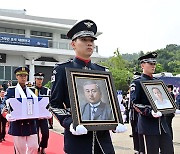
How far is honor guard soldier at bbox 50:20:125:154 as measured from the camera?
2.70 metres

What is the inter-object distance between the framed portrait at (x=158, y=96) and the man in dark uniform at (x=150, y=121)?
0.10 metres

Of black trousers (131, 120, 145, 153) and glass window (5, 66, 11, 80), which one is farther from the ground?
glass window (5, 66, 11, 80)

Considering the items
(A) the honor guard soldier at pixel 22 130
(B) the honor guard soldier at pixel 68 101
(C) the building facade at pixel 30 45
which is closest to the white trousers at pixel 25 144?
(A) the honor guard soldier at pixel 22 130

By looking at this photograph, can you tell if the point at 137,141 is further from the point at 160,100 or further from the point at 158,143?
the point at 160,100

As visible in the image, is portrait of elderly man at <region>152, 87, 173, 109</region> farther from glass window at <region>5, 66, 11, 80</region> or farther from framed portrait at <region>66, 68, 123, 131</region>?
glass window at <region>5, 66, 11, 80</region>

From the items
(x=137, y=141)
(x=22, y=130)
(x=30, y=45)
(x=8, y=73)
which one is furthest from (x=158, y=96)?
(x=8, y=73)

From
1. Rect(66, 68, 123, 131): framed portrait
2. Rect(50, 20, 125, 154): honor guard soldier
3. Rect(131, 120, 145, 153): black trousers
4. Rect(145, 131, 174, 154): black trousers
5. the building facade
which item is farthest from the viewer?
the building facade

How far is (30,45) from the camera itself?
28953 millimetres

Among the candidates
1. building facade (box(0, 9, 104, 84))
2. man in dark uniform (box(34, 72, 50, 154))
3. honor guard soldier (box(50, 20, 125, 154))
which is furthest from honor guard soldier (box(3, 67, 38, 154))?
building facade (box(0, 9, 104, 84))

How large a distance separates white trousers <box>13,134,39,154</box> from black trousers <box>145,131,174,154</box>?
174 centimetres

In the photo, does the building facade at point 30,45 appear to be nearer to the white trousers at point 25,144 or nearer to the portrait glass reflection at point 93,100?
the white trousers at point 25,144

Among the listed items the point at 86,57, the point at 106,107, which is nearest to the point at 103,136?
the point at 106,107

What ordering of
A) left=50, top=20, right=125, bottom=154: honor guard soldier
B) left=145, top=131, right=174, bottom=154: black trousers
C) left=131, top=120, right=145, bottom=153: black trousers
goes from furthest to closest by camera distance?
1. left=131, top=120, right=145, bottom=153: black trousers
2. left=145, top=131, right=174, bottom=154: black trousers
3. left=50, top=20, right=125, bottom=154: honor guard soldier

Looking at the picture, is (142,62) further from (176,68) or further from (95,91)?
(176,68)
